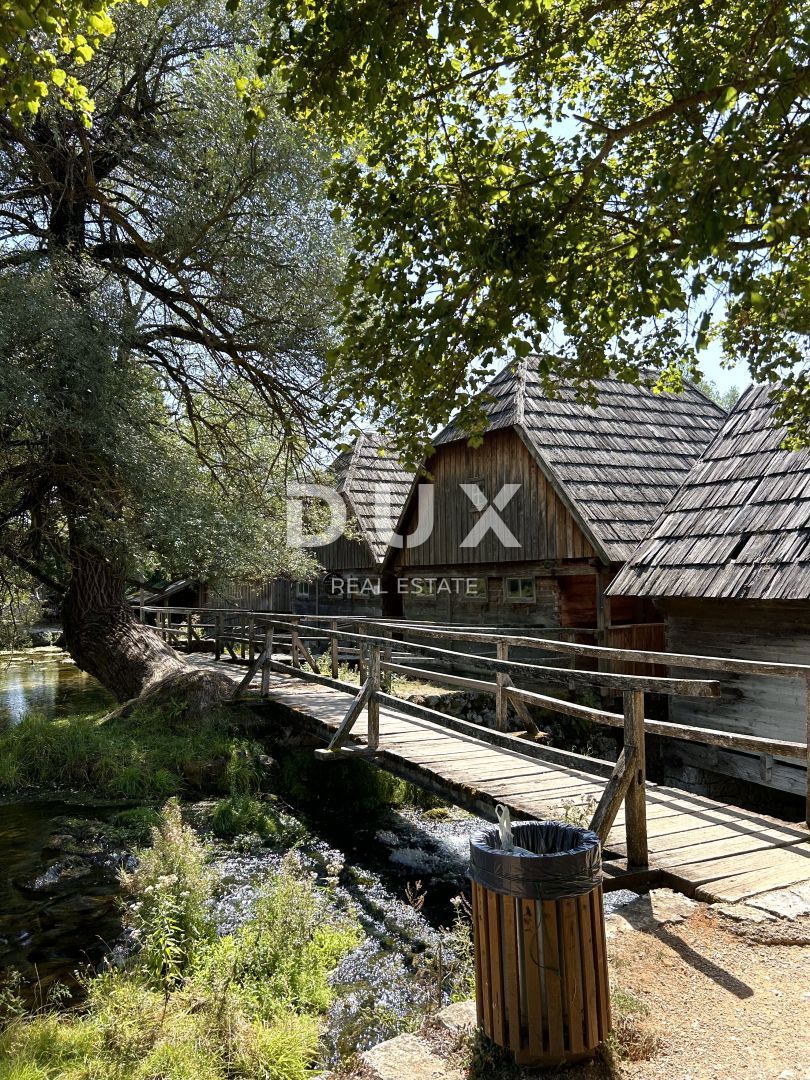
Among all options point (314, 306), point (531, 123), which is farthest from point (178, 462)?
point (531, 123)

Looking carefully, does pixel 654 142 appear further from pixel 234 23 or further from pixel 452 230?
pixel 234 23

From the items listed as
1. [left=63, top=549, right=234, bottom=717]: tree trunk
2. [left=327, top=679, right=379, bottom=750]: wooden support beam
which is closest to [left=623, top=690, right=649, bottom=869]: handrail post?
[left=327, top=679, right=379, bottom=750]: wooden support beam

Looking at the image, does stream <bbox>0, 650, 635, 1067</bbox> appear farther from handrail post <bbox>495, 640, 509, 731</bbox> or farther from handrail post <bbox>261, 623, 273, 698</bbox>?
handrail post <bbox>261, 623, 273, 698</bbox>

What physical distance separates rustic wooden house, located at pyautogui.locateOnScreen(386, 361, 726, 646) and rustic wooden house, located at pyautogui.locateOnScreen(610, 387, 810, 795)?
1.74 metres

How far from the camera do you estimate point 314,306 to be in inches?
449

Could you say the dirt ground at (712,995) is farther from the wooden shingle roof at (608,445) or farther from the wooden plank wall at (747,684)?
the wooden shingle roof at (608,445)

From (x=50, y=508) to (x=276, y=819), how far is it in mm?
5534

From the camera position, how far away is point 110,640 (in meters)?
13.3

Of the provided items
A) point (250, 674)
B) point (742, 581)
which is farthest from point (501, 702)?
point (250, 674)

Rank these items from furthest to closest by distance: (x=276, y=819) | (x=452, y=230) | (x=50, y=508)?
(x=50, y=508) → (x=276, y=819) → (x=452, y=230)

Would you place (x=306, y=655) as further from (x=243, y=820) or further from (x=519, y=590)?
(x=519, y=590)

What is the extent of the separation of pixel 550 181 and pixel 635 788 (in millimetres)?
3485

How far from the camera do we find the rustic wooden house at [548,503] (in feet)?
42.8

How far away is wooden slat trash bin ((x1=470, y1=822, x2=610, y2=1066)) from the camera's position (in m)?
2.93
